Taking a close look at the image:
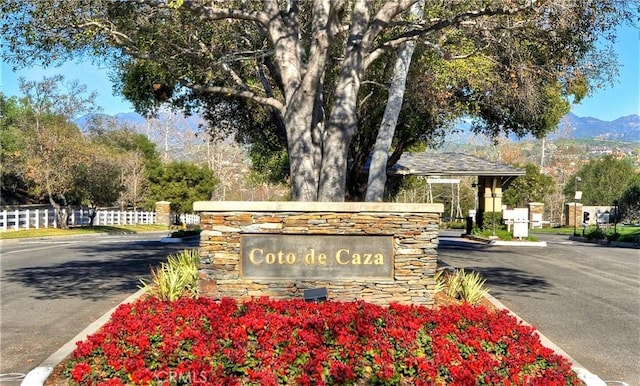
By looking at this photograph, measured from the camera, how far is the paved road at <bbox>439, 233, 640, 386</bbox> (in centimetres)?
739

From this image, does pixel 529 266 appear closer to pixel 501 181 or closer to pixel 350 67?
pixel 350 67

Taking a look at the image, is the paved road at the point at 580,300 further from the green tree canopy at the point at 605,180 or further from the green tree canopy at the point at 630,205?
the green tree canopy at the point at 605,180

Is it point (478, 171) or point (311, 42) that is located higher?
point (311, 42)

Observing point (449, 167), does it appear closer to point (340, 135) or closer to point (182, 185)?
point (340, 135)

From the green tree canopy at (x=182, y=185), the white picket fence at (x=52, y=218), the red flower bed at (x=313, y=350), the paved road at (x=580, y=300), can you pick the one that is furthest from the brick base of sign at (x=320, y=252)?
the green tree canopy at (x=182, y=185)

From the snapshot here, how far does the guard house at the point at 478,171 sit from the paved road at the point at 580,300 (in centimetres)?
974

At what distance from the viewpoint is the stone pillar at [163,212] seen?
164 ft

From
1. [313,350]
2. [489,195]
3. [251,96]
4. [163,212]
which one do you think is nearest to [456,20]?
[251,96]

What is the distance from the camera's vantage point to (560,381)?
548 centimetres

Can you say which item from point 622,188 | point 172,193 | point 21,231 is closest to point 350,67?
point 21,231

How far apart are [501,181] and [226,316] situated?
90.4ft

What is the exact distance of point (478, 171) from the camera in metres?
31.0

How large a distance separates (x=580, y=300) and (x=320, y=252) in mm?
5771

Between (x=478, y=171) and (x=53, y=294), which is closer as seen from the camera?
(x=53, y=294)
